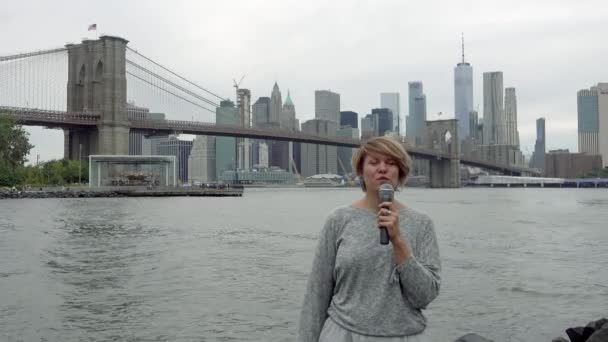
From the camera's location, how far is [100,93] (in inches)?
2869

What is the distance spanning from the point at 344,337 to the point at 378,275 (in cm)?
26

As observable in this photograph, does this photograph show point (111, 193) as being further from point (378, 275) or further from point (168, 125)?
point (378, 275)

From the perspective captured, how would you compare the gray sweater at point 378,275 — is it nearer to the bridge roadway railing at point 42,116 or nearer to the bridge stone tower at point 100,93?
the bridge roadway railing at point 42,116

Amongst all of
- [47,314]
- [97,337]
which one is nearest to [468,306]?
[97,337]

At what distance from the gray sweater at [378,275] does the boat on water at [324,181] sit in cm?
13984

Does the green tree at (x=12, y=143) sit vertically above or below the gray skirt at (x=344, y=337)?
above

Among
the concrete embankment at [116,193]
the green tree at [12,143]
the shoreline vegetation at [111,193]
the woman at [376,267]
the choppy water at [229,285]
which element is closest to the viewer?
the woman at [376,267]

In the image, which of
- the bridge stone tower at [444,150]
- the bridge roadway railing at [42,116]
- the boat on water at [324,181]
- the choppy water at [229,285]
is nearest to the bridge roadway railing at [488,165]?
the bridge stone tower at [444,150]

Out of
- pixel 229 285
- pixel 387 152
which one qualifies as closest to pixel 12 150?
pixel 229 285

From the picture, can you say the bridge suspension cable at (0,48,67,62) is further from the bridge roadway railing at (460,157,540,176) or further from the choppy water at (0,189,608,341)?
the bridge roadway railing at (460,157,540,176)

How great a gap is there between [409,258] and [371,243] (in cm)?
15

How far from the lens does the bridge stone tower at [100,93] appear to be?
69688 mm

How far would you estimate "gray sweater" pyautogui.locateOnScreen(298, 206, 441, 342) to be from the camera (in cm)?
232

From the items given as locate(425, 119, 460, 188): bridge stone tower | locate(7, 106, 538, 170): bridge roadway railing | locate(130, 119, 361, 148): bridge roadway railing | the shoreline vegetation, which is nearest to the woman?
the shoreline vegetation
